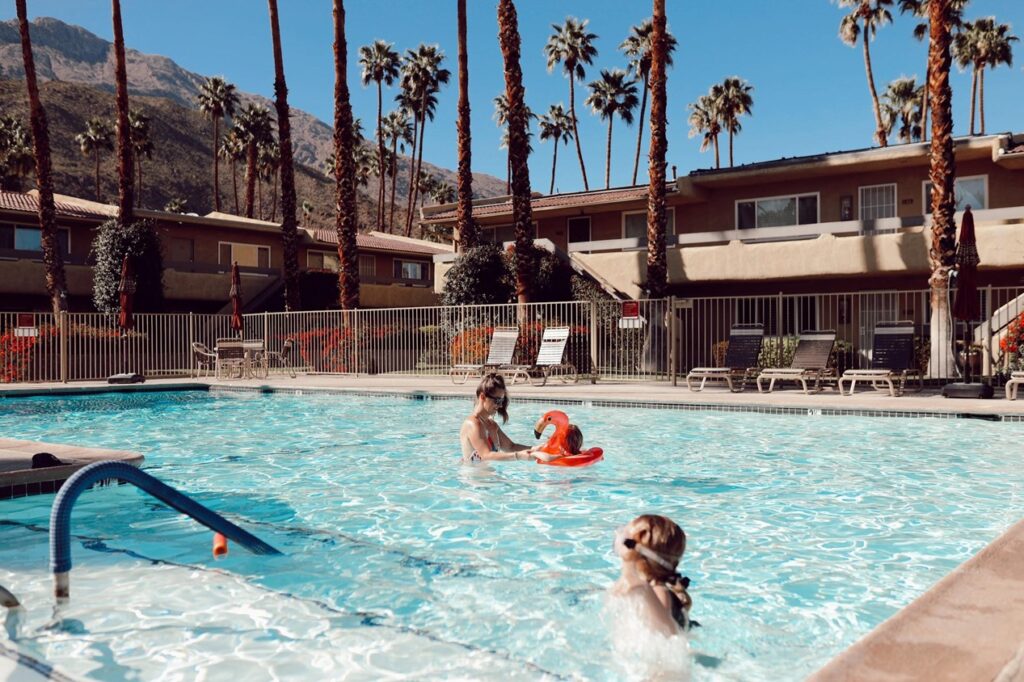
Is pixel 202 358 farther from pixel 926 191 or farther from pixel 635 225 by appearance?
pixel 926 191

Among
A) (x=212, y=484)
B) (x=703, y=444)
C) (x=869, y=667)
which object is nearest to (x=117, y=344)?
(x=212, y=484)

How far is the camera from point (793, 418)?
12797 millimetres

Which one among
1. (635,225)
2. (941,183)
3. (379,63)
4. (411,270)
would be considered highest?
(379,63)

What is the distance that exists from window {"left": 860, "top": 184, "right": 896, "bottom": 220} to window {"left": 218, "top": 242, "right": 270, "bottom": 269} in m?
24.3

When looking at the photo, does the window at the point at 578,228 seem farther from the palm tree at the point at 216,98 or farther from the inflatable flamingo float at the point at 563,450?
the palm tree at the point at 216,98

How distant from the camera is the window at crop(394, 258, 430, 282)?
4266cm

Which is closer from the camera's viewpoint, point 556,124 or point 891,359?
point 891,359

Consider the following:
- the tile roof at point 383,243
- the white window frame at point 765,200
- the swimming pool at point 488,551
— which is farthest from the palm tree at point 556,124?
the swimming pool at point 488,551

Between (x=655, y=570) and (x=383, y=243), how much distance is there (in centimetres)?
3946

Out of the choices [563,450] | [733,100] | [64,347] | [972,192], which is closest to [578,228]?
[972,192]

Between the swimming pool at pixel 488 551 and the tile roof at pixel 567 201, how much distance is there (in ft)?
56.9

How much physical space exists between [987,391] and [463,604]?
478 inches

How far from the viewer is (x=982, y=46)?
49562 millimetres

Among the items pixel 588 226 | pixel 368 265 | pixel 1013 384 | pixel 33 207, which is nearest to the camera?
pixel 1013 384
